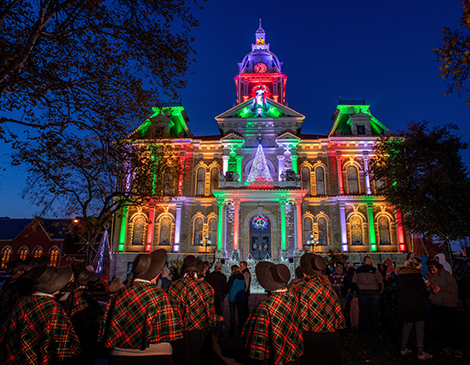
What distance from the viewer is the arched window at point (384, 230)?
25969 millimetres

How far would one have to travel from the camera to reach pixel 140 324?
11.0 feet

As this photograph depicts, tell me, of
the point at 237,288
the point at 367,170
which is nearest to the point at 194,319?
the point at 237,288

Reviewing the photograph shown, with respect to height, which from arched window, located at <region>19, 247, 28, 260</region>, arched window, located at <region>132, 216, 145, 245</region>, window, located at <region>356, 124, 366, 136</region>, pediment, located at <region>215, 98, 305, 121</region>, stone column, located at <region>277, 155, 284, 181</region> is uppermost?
pediment, located at <region>215, 98, 305, 121</region>

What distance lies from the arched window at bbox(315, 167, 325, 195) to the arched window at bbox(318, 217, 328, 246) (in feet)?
8.42

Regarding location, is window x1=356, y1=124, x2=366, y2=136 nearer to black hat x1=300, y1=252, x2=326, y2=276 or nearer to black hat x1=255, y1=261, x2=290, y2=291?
black hat x1=300, y1=252, x2=326, y2=276

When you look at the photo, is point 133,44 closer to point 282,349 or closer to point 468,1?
point 468,1

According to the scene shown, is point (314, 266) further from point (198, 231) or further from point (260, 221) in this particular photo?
point (198, 231)

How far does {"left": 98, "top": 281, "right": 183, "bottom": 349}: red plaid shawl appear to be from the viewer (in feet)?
11.0

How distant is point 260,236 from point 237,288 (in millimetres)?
15836

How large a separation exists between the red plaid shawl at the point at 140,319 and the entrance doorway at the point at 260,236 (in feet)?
68.7

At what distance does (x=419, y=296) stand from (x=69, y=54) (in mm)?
10495

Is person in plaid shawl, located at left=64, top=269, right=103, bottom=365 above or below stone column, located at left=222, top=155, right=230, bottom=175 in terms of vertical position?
below

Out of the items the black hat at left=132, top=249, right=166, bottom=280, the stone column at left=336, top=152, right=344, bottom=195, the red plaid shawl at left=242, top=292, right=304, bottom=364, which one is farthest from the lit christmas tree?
the black hat at left=132, top=249, right=166, bottom=280

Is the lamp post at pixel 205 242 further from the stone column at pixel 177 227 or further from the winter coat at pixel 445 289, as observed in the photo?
the winter coat at pixel 445 289
